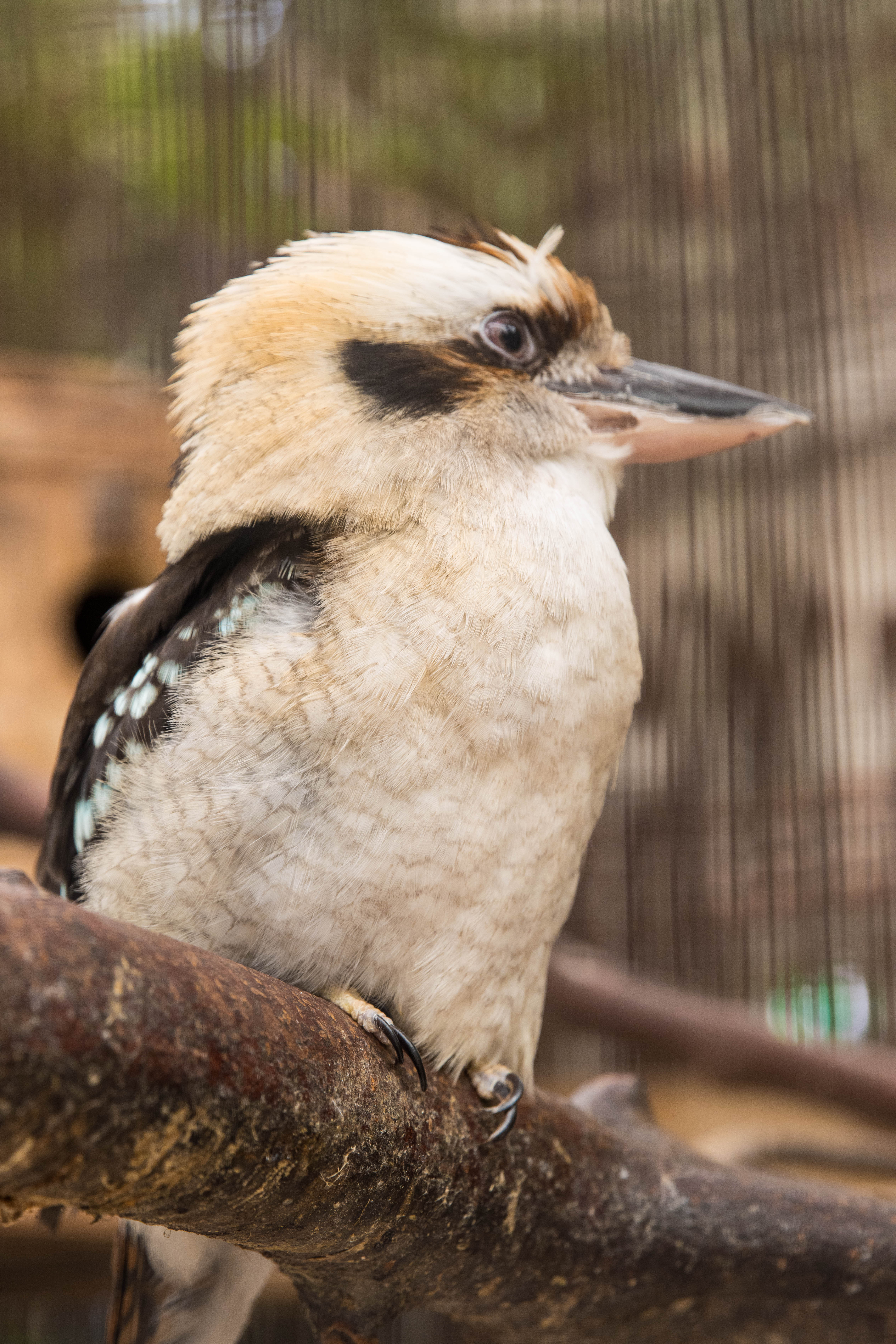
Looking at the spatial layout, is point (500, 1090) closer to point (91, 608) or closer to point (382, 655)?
point (382, 655)

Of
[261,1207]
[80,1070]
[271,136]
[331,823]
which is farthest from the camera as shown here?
[271,136]

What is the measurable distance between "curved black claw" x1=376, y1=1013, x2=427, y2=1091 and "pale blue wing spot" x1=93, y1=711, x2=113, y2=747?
40 centimetres

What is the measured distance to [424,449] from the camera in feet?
3.45

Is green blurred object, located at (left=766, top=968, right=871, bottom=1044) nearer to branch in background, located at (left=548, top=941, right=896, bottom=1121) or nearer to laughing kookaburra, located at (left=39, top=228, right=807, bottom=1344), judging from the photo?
branch in background, located at (left=548, top=941, right=896, bottom=1121)

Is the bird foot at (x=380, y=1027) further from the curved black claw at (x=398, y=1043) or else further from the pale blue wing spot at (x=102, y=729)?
the pale blue wing spot at (x=102, y=729)

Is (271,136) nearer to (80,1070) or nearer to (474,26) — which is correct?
(474,26)

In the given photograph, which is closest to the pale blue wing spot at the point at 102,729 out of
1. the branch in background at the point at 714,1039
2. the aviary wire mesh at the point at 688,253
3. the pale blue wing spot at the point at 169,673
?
the pale blue wing spot at the point at 169,673

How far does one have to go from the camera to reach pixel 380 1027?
88cm

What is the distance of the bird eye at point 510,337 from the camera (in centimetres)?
115

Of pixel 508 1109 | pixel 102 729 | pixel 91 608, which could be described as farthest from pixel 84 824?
pixel 91 608

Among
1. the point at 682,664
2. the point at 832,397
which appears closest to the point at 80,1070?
the point at 682,664

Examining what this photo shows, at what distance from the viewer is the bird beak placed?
3.91 ft

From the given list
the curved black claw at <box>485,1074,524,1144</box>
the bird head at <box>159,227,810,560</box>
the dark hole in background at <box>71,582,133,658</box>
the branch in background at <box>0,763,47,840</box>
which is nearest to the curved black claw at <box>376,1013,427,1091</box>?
the curved black claw at <box>485,1074,524,1144</box>

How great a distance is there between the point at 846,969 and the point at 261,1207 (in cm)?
208
